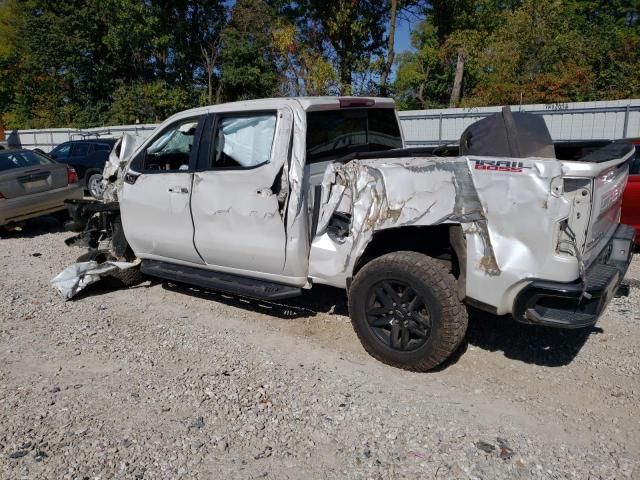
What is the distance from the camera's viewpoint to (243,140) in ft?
15.3

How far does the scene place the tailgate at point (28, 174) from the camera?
8.67 metres

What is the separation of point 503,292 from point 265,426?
1.70 m

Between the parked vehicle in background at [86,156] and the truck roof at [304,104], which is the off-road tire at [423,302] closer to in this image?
the truck roof at [304,104]

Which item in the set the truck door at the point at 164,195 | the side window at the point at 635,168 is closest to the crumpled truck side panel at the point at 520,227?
the truck door at the point at 164,195

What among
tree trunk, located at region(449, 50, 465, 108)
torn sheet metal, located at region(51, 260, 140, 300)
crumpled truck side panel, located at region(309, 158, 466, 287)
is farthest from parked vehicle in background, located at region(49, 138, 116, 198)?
tree trunk, located at region(449, 50, 465, 108)

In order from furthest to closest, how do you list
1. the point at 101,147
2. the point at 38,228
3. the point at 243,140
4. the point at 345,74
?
the point at 345,74
the point at 101,147
the point at 38,228
the point at 243,140

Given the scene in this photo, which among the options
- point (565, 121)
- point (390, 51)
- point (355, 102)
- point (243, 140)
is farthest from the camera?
point (390, 51)

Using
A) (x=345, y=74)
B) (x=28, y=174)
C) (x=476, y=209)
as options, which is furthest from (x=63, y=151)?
(x=476, y=209)

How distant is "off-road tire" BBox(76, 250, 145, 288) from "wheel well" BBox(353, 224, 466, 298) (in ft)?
9.84

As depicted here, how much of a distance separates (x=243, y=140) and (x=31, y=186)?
5964 millimetres

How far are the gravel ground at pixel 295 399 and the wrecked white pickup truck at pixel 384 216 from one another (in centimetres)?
42

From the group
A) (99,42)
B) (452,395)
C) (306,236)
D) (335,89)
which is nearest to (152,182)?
(306,236)

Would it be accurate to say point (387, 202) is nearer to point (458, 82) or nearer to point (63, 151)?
point (63, 151)

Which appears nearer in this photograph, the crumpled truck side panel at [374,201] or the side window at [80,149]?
the crumpled truck side panel at [374,201]
